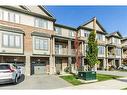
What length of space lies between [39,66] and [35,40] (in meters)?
3.72

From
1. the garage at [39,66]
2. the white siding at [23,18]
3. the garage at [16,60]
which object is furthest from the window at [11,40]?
the garage at [39,66]

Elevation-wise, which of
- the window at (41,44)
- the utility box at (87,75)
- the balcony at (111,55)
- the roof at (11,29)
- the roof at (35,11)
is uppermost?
the roof at (35,11)

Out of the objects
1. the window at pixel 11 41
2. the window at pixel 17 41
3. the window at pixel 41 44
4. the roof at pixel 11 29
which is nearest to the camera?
the roof at pixel 11 29

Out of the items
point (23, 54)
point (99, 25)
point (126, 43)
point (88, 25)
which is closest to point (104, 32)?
point (99, 25)

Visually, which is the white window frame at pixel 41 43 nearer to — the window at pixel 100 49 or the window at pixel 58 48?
the window at pixel 58 48

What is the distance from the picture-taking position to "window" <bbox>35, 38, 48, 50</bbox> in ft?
79.7

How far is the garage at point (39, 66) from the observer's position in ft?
81.1

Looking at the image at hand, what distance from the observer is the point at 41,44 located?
81.1 ft

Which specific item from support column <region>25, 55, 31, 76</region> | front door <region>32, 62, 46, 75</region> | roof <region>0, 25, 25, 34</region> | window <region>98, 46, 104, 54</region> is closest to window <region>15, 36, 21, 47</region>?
roof <region>0, 25, 25, 34</region>

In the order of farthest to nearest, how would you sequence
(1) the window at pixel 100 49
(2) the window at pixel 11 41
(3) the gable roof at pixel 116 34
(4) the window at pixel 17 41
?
(3) the gable roof at pixel 116 34 → (1) the window at pixel 100 49 → (4) the window at pixel 17 41 → (2) the window at pixel 11 41

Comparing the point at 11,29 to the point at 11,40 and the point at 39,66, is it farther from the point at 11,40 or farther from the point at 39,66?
the point at 39,66

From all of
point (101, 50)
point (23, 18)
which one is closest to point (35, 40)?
point (23, 18)

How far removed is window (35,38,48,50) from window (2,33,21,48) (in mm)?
2746

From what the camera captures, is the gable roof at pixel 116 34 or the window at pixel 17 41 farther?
the gable roof at pixel 116 34
